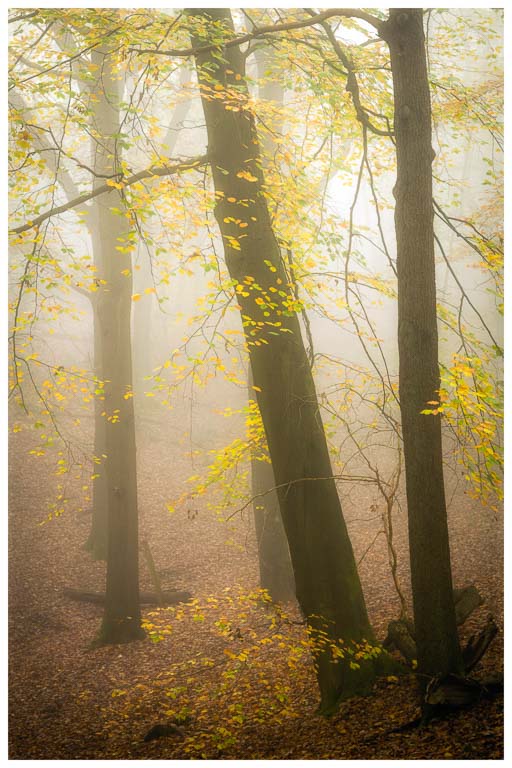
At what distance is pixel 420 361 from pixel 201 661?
4.49 meters

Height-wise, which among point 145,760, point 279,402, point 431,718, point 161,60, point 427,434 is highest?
point 161,60

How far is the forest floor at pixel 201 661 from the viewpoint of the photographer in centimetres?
444

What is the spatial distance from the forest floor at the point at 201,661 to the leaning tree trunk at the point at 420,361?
0.66 meters

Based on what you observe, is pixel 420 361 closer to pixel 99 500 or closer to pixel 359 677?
pixel 359 677

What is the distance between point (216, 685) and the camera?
5863 mm

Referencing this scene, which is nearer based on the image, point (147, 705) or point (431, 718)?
point (431, 718)

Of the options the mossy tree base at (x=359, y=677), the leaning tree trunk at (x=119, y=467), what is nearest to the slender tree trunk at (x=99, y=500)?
the leaning tree trunk at (x=119, y=467)

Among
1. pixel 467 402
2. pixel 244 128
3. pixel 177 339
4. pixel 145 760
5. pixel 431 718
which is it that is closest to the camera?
pixel 431 718

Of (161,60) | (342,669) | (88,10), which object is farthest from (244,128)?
(342,669)

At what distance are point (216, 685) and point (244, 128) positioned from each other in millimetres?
5550

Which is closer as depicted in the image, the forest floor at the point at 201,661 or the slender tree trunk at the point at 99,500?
the forest floor at the point at 201,661

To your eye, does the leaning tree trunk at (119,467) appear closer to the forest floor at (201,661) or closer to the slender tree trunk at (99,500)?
the forest floor at (201,661)

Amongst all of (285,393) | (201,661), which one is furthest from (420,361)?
(201,661)

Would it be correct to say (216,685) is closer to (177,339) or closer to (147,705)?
(147,705)
